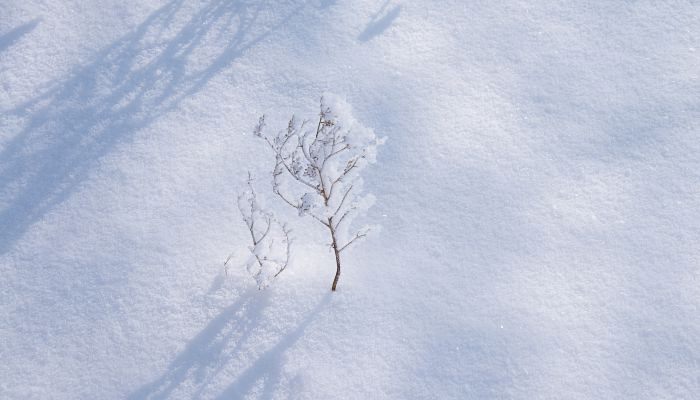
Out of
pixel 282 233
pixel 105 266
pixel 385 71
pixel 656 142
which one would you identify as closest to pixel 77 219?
pixel 105 266

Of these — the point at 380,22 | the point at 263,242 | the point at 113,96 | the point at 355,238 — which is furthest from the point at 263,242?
the point at 380,22

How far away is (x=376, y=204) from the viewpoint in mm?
6938

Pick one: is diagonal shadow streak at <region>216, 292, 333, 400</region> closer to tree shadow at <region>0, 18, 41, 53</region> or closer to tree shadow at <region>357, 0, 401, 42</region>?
tree shadow at <region>357, 0, 401, 42</region>

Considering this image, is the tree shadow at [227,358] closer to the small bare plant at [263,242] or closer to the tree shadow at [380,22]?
the small bare plant at [263,242]

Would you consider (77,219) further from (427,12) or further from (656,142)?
(656,142)

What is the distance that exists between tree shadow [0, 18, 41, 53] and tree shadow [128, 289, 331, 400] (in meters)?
4.94

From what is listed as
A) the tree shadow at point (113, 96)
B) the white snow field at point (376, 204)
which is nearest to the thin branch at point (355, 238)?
the white snow field at point (376, 204)

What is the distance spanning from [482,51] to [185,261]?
4.64 meters

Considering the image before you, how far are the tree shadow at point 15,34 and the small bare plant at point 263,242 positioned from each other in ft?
13.3

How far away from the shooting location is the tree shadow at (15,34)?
8.26m

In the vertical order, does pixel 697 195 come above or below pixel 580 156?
above

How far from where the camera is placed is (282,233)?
677 centimetres

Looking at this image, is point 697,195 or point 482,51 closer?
point 697,195

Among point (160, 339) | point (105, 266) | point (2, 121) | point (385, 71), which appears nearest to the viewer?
point (160, 339)
